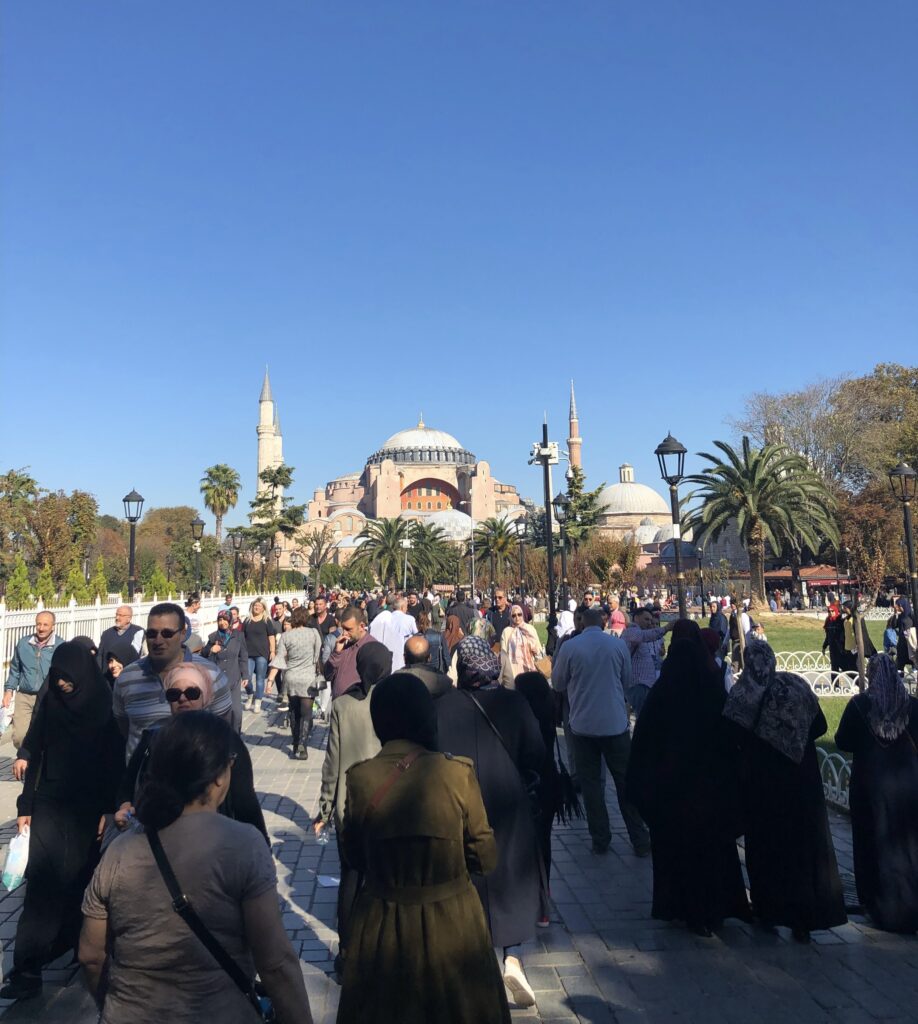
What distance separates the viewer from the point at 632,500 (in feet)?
320

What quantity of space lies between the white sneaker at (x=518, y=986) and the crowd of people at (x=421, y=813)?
0.05 ft

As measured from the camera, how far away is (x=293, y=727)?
9.35 metres

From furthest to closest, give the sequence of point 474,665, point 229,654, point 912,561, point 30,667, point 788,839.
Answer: point 912,561 → point 229,654 → point 30,667 → point 788,839 → point 474,665

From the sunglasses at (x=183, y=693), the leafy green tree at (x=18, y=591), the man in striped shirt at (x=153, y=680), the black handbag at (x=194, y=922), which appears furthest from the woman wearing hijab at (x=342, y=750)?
the leafy green tree at (x=18, y=591)

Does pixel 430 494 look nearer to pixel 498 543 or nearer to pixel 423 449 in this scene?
pixel 423 449

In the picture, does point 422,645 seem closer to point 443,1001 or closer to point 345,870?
point 345,870

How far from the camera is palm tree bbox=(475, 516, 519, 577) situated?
4694cm

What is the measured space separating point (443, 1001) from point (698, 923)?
2.56m

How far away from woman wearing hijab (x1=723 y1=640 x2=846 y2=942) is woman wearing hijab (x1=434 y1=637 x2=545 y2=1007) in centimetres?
150

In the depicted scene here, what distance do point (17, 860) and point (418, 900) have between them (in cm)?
268

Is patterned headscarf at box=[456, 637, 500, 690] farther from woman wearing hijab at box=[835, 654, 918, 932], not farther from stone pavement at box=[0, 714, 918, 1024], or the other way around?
woman wearing hijab at box=[835, 654, 918, 932]

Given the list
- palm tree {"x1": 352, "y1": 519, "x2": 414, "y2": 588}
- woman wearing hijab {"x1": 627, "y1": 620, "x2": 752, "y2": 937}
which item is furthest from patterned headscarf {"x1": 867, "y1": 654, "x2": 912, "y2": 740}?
palm tree {"x1": 352, "y1": 519, "x2": 414, "y2": 588}

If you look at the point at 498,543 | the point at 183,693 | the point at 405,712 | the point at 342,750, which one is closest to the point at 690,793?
the point at 342,750

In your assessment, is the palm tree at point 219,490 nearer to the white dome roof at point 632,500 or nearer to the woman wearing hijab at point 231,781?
the woman wearing hijab at point 231,781
